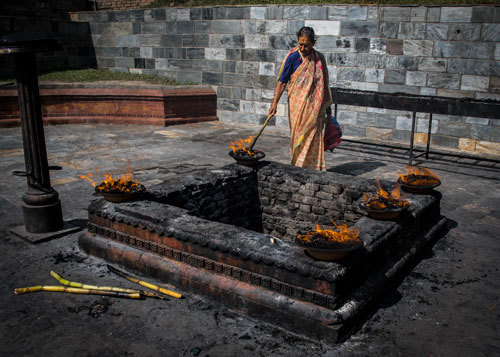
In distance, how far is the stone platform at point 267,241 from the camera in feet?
12.4

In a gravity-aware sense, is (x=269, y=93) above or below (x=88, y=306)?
above

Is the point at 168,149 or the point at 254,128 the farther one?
the point at 254,128

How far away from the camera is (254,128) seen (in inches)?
470

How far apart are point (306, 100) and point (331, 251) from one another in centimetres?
392

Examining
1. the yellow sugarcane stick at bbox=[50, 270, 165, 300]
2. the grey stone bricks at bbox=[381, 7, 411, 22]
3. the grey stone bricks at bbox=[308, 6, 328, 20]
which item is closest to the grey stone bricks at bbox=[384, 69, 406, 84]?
the grey stone bricks at bbox=[381, 7, 411, 22]

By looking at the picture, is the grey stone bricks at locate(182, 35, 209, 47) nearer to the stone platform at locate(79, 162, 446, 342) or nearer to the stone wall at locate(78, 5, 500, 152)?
the stone wall at locate(78, 5, 500, 152)

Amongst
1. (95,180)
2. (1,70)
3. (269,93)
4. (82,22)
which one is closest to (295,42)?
(269,93)

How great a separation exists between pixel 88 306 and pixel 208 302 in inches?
38.8

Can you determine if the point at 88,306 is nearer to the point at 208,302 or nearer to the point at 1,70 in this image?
the point at 208,302

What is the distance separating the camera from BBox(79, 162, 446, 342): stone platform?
3781 mm

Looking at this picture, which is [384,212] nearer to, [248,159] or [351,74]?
[248,159]

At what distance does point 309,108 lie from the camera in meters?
7.27

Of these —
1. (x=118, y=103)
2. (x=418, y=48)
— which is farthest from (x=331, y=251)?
(x=118, y=103)

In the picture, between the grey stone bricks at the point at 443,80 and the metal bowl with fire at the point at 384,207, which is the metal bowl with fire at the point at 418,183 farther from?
the grey stone bricks at the point at 443,80
